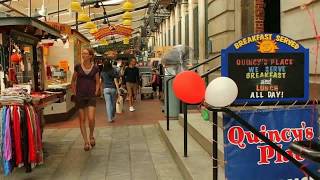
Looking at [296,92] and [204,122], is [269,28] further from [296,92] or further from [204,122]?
[296,92]

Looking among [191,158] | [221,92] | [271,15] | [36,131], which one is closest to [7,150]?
[36,131]

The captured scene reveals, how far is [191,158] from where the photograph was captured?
6.41 metres

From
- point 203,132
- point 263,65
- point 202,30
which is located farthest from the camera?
point 202,30

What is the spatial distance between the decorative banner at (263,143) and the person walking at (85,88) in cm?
480

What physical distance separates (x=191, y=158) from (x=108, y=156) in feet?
6.23

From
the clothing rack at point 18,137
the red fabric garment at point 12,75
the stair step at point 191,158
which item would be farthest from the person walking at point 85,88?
the clothing rack at point 18,137

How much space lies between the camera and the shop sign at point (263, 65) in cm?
406

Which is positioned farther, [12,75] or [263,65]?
[12,75]

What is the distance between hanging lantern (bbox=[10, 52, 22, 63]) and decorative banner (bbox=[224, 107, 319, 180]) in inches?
232

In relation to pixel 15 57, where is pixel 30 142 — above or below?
below

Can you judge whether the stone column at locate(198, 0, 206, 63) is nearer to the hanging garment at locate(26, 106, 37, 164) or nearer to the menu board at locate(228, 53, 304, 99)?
the hanging garment at locate(26, 106, 37, 164)

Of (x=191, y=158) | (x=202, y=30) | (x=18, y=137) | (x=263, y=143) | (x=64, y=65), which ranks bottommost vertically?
(x=191, y=158)

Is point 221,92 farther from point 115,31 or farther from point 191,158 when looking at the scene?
point 115,31

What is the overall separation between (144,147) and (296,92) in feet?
15.5
